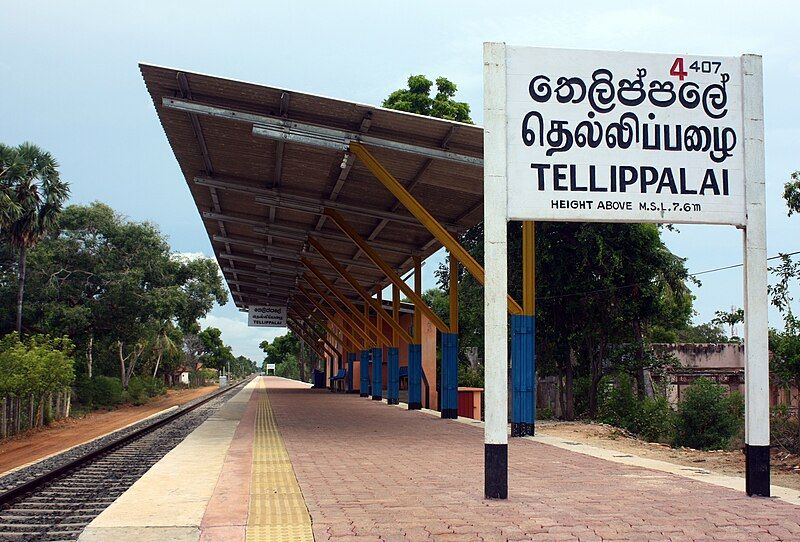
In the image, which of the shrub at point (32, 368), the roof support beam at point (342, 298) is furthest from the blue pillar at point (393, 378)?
the shrub at point (32, 368)

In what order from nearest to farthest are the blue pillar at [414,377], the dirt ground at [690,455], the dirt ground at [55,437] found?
1. the dirt ground at [690,455]
2. the dirt ground at [55,437]
3. the blue pillar at [414,377]

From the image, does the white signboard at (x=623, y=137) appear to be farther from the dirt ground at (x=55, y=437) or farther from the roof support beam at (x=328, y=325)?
the roof support beam at (x=328, y=325)

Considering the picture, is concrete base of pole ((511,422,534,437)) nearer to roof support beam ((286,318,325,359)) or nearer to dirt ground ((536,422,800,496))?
dirt ground ((536,422,800,496))

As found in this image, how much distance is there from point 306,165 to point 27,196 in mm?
19766

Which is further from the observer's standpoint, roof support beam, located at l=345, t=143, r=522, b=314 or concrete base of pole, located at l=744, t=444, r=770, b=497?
roof support beam, located at l=345, t=143, r=522, b=314

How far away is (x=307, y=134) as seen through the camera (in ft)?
54.5

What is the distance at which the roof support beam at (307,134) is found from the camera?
52.6 feet

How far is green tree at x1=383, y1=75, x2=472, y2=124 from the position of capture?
45688 mm

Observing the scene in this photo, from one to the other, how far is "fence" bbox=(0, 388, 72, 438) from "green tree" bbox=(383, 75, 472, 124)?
2282cm

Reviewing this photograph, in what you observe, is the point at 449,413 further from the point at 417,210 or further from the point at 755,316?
the point at 755,316

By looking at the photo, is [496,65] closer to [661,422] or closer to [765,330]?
[765,330]

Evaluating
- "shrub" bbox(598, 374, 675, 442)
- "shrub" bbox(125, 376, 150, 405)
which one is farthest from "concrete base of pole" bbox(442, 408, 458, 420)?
"shrub" bbox(125, 376, 150, 405)

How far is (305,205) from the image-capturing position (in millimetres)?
23406

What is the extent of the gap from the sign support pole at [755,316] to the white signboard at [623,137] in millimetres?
105
